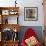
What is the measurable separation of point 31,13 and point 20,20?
0.51 metres

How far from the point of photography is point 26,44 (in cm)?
576

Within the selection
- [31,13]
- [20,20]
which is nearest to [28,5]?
[31,13]

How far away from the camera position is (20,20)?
246 inches

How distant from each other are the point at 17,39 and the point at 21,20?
754 millimetres

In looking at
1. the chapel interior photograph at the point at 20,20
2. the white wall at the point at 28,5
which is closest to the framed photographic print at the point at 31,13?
the chapel interior photograph at the point at 20,20

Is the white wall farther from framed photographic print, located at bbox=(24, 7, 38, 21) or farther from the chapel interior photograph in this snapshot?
framed photographic print, located at bbox=(24, 7, 38, 21)

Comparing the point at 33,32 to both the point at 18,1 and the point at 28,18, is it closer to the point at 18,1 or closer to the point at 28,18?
the point at 28,18

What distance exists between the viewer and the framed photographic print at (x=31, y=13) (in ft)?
20.5

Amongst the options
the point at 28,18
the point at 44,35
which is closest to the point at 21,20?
the point at 28,18

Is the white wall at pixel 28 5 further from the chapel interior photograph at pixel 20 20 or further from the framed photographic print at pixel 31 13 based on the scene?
the framed photographic print at pixel 31 13

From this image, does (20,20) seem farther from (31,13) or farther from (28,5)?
(28,5)

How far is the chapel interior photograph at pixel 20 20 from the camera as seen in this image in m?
6.06

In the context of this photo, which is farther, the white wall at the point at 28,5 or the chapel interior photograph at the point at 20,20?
the white wall at the point at 28,5

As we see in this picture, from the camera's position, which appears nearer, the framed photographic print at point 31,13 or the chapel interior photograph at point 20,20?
the chapel interior photograph at point 20,20
